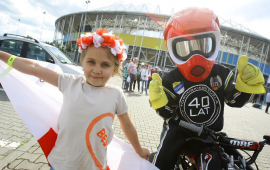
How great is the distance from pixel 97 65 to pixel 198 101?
103cm

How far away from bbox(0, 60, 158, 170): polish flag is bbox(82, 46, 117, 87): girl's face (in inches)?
23.8

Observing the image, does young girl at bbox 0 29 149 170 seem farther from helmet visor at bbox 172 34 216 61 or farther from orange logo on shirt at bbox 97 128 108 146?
helmet visor at bbox 172 34 216 61

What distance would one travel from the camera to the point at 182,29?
155 cm

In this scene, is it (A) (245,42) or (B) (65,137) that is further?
(A) (245,42)

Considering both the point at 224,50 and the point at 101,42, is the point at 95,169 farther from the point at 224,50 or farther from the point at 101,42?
the point at 224,50

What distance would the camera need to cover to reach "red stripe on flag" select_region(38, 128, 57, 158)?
1419mm

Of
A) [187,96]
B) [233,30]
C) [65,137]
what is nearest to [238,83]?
[187,96]

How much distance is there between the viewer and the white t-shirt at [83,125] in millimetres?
1238

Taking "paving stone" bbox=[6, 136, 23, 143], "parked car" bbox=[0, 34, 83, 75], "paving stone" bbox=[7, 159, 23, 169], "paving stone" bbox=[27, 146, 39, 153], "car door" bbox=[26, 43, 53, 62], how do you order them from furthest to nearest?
"car door" bbox=[26, 43, 53, 62] < "parked car" bbox=[0, 34, 83, 75] < "paving stone" bbox=[6, 136, 23, 143] < "paving stone" bbox=[27, 146, 39, 153] < "paving stone" bbox=[7, 159, 23, 169]

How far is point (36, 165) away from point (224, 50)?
116ft

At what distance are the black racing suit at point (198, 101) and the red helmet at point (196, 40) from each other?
0.13m

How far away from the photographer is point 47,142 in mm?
1445

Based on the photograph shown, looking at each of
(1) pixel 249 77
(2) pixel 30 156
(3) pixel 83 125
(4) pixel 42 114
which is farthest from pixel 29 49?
(1) pixel 249 77

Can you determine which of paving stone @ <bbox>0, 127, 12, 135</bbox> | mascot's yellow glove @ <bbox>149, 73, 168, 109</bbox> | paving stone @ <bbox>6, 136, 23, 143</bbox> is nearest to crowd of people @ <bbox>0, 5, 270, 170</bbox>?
mascot's yellow glove @ <bbox>149, 73, 168, 109</bbox>
